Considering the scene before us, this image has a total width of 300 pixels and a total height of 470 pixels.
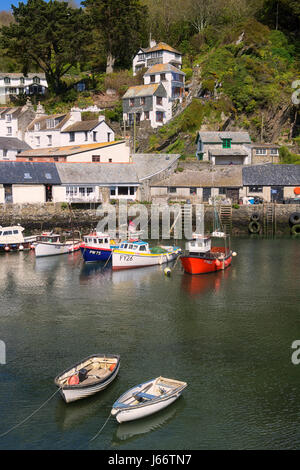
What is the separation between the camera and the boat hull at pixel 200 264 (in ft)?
141

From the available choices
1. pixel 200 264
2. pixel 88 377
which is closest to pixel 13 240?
pixel 200 264

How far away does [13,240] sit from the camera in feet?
177

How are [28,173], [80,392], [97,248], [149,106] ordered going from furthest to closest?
[149,106], [28,173], [97,248], [80,392]

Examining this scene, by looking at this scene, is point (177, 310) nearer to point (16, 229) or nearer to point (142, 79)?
point (16, 229)

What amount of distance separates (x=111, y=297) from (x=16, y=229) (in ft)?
71.8

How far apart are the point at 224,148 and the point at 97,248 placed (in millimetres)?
36502

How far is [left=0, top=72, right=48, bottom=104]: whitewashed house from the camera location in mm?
108750

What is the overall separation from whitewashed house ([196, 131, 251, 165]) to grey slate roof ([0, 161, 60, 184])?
23.6 meters

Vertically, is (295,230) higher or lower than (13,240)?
lower

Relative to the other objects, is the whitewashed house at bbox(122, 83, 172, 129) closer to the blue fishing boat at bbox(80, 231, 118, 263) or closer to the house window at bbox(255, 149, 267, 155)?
the house window at bbox(255, 149, 267, 155)

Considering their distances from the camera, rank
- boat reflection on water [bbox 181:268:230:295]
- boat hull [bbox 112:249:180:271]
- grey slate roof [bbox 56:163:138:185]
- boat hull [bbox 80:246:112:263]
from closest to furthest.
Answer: boat reflection on water [bbox 181:268:230:295]
boat hull [bbox 112:249:180:271]
boat hull [bbox 80:246:112:263]
grey slate roof [bbox 56:163:138:185]

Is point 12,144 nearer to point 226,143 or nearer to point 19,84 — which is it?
point 19,84

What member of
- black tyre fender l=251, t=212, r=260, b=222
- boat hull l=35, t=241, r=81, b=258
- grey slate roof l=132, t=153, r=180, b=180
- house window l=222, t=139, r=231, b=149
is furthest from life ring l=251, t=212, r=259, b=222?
boat hull l=35, t=241, r=81, b=258
